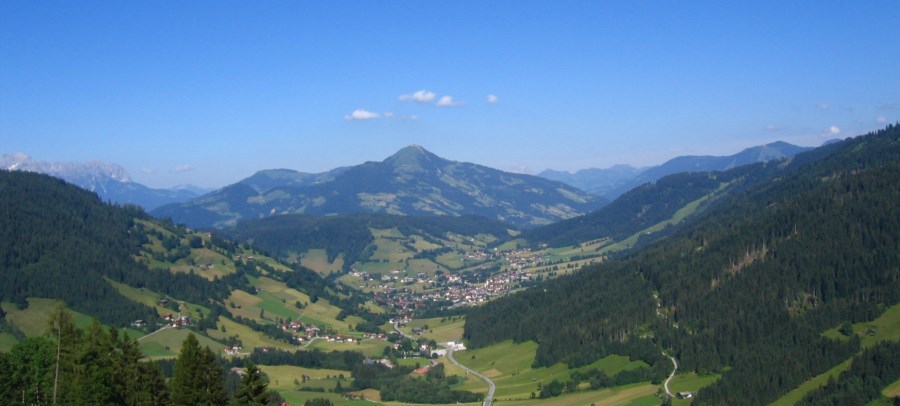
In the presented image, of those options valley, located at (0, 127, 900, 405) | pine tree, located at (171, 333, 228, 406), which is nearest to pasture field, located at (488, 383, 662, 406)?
valley, located at (0, 127, 900, 405)

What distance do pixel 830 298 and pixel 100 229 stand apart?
17285 cm

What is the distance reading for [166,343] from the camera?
136125 millimetres

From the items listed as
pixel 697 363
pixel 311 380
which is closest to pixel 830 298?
pixel 697 363

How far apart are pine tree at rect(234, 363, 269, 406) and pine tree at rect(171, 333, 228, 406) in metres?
4.07

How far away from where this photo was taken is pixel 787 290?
12231 cm

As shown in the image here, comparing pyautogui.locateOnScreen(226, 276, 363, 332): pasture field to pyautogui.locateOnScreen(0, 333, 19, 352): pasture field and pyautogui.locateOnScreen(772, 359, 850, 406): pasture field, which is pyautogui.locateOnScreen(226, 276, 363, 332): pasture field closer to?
pyautogui.locateOnScreen(0, 333, 19, 352): pasture field

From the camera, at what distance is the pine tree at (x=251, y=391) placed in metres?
42.3

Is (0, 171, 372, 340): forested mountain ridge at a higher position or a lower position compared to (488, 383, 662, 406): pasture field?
higher

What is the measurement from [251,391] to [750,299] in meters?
103

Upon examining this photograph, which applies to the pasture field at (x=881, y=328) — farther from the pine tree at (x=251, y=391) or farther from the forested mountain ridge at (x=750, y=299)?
the pine tree at (x=251, y=391)

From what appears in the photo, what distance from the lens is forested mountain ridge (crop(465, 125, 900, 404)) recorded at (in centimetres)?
10475

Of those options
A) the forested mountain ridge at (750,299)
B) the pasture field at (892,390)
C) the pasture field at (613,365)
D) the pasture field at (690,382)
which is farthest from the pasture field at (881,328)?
the pasture field at (613,365)

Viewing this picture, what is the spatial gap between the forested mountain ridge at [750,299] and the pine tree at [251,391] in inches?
2688

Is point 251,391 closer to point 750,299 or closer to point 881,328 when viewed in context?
point 881,328
